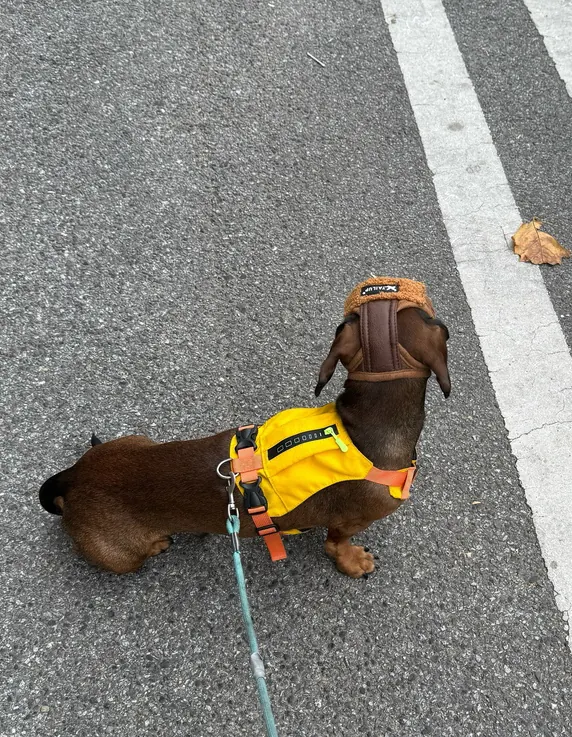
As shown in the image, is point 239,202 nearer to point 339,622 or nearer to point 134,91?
point 134,91

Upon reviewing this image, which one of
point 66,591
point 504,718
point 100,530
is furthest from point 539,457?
point 66,591

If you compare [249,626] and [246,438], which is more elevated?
[246,438]

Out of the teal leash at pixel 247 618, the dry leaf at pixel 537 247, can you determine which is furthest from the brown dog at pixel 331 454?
the dry leaf at pixel 537 247

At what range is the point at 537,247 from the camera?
154 inches

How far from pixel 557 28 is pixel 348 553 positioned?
192 inches

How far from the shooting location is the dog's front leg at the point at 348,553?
8.76 feet

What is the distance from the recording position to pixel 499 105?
4.58 m

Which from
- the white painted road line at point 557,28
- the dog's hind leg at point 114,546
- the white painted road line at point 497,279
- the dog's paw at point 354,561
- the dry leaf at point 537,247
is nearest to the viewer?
the dog's hind leg at point 114,546

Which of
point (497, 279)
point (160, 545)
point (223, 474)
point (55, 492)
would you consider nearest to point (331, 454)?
point (223, 474)

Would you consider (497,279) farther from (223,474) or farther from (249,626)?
(249,626)

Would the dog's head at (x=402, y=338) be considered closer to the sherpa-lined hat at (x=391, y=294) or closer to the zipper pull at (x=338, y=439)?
the sherpa-lined hat at (x=391, y=294)

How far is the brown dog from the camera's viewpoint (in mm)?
2133

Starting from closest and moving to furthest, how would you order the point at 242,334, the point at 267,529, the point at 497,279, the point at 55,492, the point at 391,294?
1. the point at 391,294
2. the point at 267,529
3. the point at 55,492
4. the point at 242,334
5. the point at 497,279

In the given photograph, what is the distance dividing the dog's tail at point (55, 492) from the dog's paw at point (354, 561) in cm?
131
